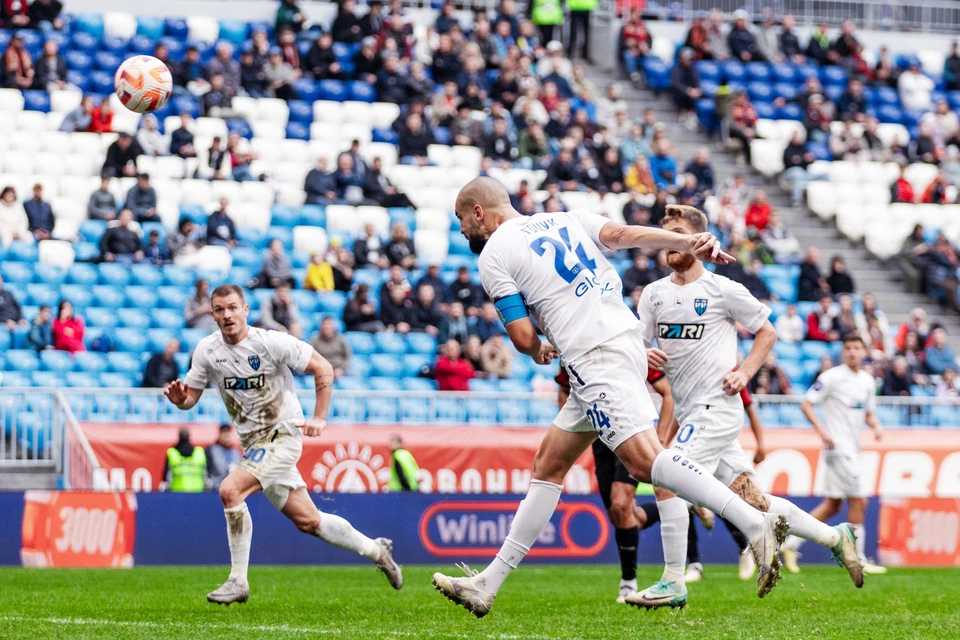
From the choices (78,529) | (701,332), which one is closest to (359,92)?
(78,529)

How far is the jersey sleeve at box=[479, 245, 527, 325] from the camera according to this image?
7848 millimetres

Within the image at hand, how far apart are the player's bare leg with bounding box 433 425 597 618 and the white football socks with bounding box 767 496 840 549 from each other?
117cm

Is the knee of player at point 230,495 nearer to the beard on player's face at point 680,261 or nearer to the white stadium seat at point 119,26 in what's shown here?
the beard on player's face at point 680,261

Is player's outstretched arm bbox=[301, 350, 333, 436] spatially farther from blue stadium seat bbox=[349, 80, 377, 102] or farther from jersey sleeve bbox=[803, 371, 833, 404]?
blue stadium seat bbox=[349, 80, 377, 102]

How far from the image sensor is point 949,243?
87.0ft

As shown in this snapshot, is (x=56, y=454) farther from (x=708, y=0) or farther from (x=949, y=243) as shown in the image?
(x=708, y=0)

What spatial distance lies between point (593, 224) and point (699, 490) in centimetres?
157

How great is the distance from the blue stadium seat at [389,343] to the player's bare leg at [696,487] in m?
13.5

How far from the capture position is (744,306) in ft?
33.7

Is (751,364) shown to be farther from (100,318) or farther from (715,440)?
(100,318)

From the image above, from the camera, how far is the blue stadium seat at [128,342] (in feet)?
65.7

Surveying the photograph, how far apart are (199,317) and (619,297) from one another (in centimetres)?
1283

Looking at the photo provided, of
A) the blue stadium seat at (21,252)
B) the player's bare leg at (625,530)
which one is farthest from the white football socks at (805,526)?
the blue stadium seat at (21,252)

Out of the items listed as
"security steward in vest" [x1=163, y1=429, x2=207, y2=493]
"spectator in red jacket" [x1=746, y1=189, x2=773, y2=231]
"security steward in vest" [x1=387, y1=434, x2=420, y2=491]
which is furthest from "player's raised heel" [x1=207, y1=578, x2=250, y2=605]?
"spectator in red jacket" [x1=746, y1=189, x2=773, y2=231]
